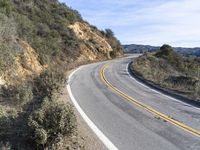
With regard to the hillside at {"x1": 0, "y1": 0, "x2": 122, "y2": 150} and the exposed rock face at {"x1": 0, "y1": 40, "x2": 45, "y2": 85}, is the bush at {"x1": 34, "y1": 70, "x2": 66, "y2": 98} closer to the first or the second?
the hillside at {"x1": 0, "y1": 0, "x2": 122, "y2": 150}

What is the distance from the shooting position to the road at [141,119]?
9.67m

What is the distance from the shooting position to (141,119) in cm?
1271

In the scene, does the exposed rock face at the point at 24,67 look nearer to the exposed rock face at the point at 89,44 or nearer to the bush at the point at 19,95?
the bush at the point at 19,95

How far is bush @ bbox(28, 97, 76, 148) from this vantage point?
8102 millimetres

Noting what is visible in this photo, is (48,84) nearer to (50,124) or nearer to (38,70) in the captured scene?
(50,124)

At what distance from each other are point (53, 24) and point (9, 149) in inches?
1544

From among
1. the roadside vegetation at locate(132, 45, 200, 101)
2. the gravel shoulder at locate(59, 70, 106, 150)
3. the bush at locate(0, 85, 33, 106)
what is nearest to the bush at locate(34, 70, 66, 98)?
the bush at locate(0, 85, 33, 106)

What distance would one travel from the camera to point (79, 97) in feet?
58.5

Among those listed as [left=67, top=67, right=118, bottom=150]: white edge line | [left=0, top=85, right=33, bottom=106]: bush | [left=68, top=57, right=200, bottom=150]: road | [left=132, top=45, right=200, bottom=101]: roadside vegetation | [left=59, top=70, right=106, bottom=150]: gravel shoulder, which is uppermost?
[left=0, top=85, right=33, bottom=106]: bush

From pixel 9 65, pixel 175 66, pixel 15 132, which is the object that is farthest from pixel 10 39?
pixel 175 66

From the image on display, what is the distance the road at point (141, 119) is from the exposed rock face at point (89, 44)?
100ft

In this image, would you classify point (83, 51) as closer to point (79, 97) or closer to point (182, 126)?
point (79, 97)

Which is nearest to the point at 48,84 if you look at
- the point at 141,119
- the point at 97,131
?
the point at 141,119

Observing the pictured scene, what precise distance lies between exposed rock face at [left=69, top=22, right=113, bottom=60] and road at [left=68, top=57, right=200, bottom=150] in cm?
3059
